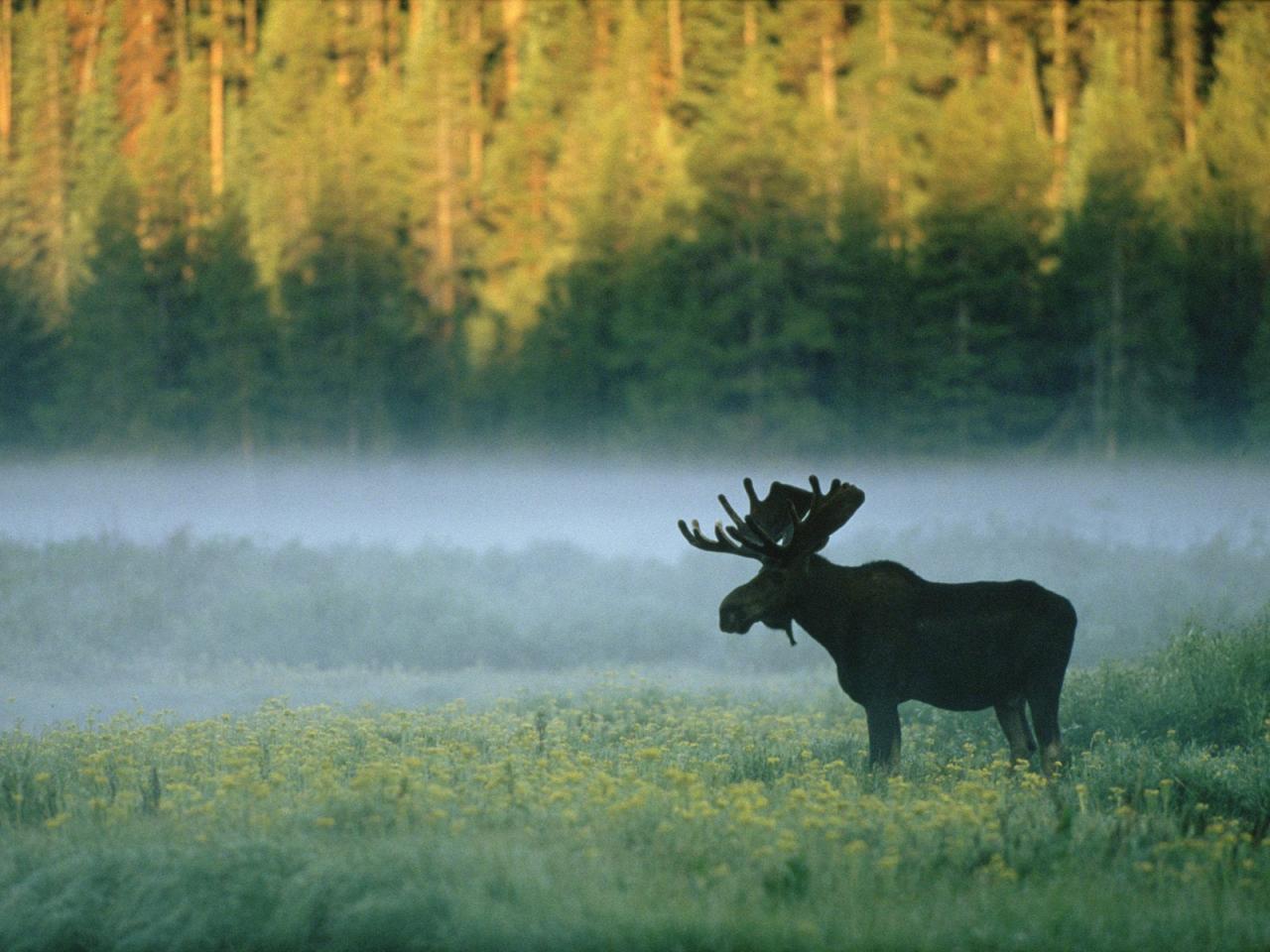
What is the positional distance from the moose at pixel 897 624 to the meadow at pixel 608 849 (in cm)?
51

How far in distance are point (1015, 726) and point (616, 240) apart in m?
21.6

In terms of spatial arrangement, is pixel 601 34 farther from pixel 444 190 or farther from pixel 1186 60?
pixel 1186 60

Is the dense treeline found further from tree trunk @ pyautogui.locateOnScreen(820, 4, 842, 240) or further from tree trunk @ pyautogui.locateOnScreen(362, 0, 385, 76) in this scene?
tree trunk @ pyautogui.locateOnScreen(362, 0, 385, 76)

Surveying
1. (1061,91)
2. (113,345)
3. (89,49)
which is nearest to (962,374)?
(1061,91)

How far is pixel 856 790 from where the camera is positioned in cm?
978

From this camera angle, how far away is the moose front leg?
10.4m

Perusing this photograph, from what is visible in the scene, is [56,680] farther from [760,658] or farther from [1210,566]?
[1210,566]

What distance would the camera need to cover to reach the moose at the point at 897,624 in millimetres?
10211

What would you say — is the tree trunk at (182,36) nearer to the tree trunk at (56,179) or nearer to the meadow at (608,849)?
the tree trunk at (56,179)

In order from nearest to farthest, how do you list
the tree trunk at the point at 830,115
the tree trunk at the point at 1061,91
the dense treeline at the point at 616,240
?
the dense treeline at the point at 616,240 → the tree trunk at the point at 830,115 → the tree trunk at the point at 1061,91

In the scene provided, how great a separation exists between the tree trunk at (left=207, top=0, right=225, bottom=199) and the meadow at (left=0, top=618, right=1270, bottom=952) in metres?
22.6

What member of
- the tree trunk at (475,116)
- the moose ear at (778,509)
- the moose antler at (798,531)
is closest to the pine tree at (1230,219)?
the tree trunk at (475,116)

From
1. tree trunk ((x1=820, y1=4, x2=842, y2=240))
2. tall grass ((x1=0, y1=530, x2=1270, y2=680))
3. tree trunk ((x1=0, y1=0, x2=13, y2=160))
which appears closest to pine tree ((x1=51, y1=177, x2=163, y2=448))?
tree trunk ((x1=0, y1=0, x2=13, y2=160))

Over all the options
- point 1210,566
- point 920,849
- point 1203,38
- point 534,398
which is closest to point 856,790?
point 920,849
